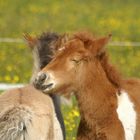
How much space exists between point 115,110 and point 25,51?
12614 millimetres

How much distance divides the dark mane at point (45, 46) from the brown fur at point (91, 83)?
0.85 meters

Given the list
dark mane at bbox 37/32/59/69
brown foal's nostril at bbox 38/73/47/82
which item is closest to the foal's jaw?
brown foal's nostril at bbox 38/73/47/82

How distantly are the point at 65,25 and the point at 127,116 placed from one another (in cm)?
1794

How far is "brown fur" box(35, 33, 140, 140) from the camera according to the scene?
8.85 metres

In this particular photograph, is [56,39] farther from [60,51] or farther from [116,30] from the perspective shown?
[116,30]

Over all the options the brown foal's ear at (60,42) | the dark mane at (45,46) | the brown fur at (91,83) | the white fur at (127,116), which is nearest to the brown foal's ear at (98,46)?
the brown fur at (91,83)

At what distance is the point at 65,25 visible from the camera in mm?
26828

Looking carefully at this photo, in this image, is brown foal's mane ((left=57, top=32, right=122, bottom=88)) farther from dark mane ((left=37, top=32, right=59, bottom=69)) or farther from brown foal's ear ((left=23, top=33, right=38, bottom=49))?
brown foal's ear ((left=23, top=33, right=38, bottom=49))

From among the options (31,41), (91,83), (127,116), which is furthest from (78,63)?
(31,41)

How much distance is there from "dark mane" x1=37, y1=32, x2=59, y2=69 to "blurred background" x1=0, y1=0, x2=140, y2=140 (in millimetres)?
A: 6448

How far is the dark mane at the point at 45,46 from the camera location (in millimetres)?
9906

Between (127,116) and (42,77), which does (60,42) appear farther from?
(127,116)

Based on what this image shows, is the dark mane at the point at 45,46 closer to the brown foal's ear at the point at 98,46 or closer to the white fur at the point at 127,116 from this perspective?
the brown foal's ear at the point at 98,46

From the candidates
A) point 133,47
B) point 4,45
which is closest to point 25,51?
point 4,45
